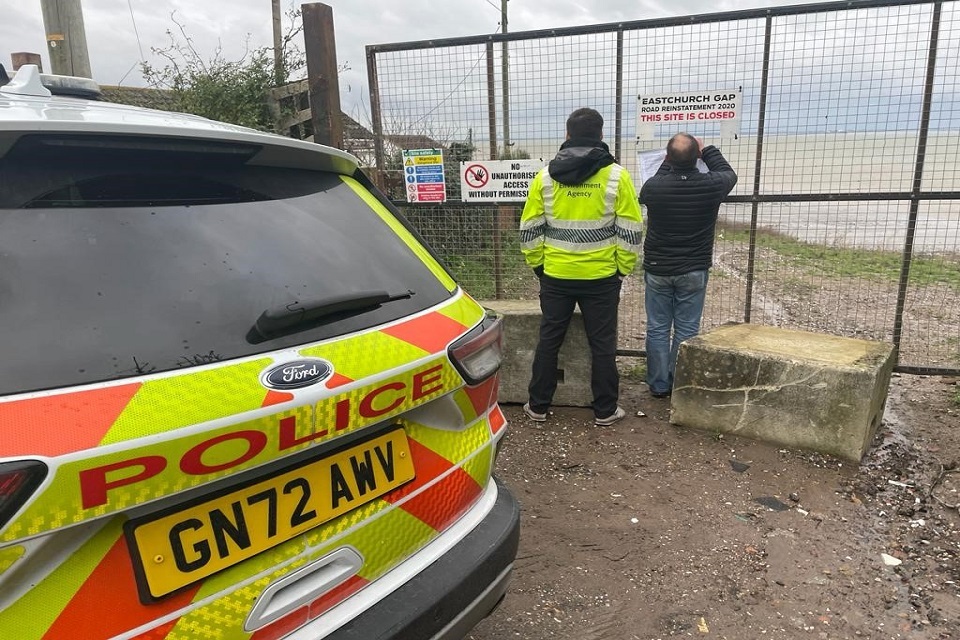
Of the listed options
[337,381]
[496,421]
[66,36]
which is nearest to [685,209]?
[496,421]

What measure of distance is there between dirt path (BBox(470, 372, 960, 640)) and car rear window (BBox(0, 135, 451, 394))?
1.68 meters

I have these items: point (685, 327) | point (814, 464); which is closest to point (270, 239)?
point (814, 464)

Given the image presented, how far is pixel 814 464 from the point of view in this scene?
378 centimetres

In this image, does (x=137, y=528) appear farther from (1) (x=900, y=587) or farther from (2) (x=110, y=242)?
(1) (x=900, y=587)

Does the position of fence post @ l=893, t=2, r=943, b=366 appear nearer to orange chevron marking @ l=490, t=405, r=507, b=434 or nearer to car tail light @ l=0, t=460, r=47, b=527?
orange chevron marking @ l=490, t=405, r=507, b=434

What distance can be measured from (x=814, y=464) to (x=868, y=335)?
3.01 metres

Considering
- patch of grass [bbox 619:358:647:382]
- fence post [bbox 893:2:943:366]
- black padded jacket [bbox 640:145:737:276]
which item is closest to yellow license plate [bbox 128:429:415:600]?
black padded jacket [bbox 640:145:737:276]

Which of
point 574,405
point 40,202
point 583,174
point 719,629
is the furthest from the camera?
point 574,405

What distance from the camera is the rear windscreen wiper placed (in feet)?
4.75

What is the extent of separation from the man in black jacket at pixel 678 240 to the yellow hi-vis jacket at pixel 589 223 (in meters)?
0.54

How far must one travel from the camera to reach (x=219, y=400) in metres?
1.28

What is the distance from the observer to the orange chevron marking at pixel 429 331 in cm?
169

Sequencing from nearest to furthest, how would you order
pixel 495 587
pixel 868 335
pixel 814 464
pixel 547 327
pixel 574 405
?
pixel 495 587, pixel 814 464, pixel 547 327, pixel 574 405, pixel 868 335

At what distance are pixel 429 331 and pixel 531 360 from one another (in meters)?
3.07
